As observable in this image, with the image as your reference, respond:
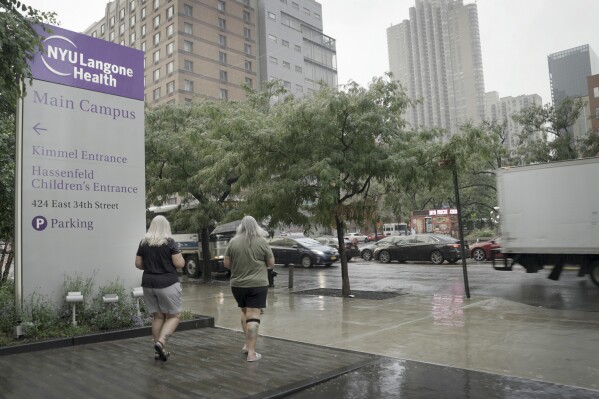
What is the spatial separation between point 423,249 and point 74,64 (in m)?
18.7

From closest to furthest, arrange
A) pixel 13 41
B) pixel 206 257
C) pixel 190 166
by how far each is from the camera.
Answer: pixel 13 41 → pixel 190 166 → pixel 206 257

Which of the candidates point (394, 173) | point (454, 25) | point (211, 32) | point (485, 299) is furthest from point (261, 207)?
point (211, 32)

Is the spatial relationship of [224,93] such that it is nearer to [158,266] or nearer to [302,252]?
[302,252]

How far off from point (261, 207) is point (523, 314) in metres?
6.35

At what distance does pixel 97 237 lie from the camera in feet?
26.1

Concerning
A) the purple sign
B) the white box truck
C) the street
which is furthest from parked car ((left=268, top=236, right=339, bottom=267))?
the purple sign

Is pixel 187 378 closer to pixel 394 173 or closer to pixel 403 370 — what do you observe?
pixel 403 370

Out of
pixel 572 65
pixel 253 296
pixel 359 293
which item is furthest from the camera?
pixel 572 65

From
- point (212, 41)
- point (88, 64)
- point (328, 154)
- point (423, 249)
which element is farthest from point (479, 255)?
point (212, 41)

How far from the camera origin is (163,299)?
5875 millimetres

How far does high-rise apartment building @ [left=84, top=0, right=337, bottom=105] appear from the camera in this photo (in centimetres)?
6538

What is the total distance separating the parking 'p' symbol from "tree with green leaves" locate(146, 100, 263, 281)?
242 inches

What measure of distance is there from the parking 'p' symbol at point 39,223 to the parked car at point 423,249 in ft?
61.1

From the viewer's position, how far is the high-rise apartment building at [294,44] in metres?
78.6
